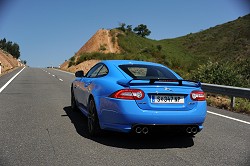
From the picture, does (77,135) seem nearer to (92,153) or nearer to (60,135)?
(60,135)

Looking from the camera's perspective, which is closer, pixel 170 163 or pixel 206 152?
pixel 170 163

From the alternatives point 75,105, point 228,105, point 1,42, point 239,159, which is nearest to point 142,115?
point 239,159

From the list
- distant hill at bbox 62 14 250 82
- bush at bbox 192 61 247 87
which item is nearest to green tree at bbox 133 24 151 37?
distant hill at bbox 62 14 250 82

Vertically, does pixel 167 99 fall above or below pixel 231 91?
above

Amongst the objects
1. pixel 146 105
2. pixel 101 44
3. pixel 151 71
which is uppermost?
pixel 101 44

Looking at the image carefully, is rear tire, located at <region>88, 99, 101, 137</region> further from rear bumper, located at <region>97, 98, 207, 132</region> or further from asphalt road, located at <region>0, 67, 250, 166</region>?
rear bumper, located at <region>97, 98, 207, 132</region>

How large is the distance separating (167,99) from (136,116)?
0.57 m

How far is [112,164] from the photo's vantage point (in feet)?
13.6

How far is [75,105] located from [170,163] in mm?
4332

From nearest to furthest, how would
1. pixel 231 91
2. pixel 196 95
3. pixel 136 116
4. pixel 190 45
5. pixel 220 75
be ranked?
pixel 136 116 → pixel 196 95 → pixel 231 91 → pixel 220 75 → pixel 190 45

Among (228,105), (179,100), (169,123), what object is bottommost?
(228,105)

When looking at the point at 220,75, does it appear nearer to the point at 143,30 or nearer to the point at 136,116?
the point at 136,116

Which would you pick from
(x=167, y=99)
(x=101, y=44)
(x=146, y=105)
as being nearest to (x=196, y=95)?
(x=167, y=99)

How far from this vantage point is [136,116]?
4.80m
